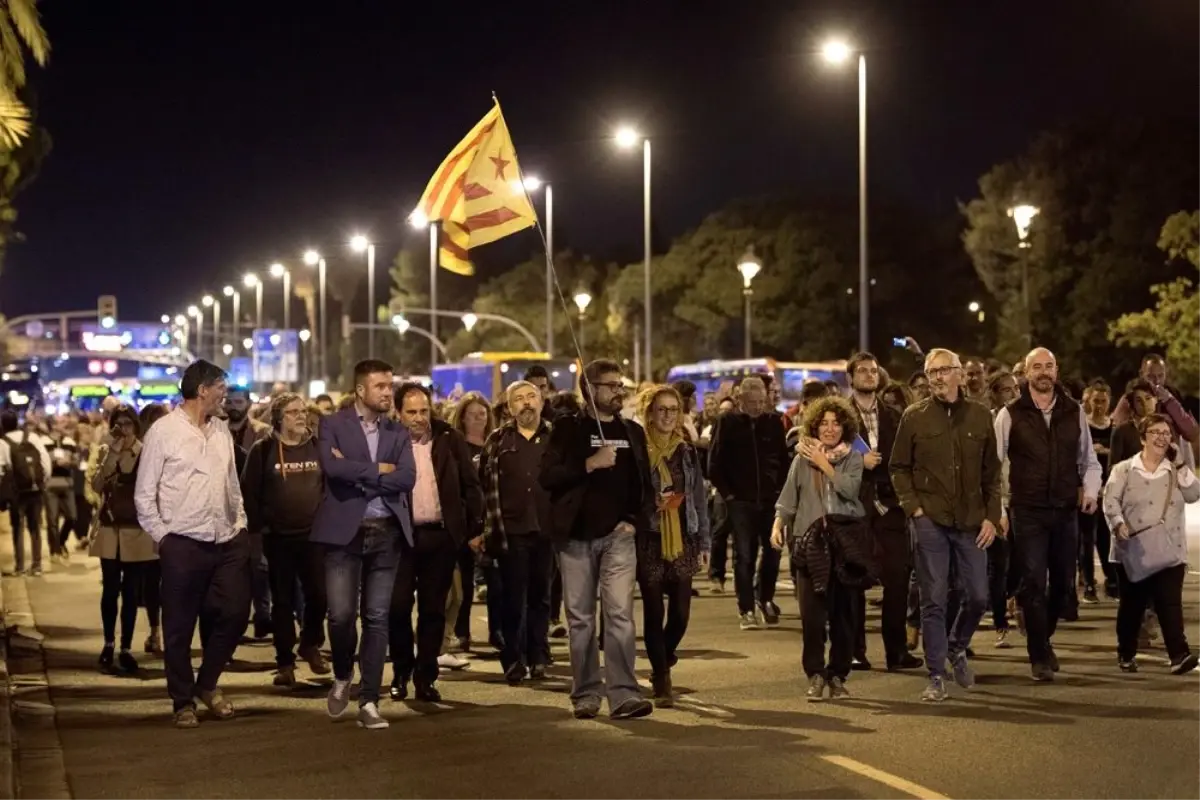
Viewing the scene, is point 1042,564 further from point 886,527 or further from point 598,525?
point 598,525

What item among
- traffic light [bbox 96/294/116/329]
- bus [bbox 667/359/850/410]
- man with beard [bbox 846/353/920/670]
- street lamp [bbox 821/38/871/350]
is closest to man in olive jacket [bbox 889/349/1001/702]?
man with beard [bbox 846/353/920/670]

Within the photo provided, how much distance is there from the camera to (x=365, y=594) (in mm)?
10477

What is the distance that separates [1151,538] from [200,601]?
19.1ft

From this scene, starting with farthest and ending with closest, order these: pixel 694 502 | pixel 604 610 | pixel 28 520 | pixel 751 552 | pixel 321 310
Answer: pixel 321 310
pixel 28 520
pixel 751 552
pixel 694 502
pixel 604 610

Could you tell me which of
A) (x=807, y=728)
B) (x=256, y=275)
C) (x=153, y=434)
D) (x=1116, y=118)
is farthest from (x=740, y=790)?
(x=256, y=275)

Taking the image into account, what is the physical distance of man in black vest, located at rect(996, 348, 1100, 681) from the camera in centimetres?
1167

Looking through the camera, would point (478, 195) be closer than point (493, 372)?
Yes

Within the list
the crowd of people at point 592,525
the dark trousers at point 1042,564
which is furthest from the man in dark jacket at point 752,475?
the dark trousers at point 1042,564

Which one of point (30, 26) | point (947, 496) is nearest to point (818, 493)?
point (947, 496)

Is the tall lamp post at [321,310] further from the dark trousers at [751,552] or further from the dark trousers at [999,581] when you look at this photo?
the dark trousers at [999,581]

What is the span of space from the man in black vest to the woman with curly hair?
46.0 inches

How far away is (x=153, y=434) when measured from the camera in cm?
1039

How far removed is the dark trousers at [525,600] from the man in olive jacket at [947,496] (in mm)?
2524

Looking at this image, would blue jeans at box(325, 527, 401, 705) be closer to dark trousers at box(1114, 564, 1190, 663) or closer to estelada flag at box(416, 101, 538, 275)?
estelada flag at box(416, 101, 538, 275)
